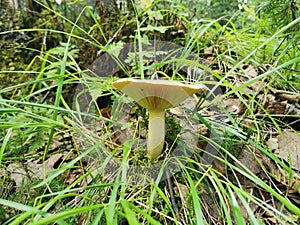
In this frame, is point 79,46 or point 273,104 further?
point 79,46

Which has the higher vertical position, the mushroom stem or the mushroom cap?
the mushroom cap

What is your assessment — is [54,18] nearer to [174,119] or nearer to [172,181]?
[174,119]

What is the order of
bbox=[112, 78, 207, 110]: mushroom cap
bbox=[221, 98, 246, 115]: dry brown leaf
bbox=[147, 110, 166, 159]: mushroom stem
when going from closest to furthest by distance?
bbox=[112, 78, 207, 110]: mushroom cap < bbox=[147, 110, 166, 159]: mushroom stem < bbox=[221, 98, 246, 115]: dry brown leaf

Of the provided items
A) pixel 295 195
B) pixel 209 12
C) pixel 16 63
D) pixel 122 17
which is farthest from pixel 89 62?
pixel 209 12

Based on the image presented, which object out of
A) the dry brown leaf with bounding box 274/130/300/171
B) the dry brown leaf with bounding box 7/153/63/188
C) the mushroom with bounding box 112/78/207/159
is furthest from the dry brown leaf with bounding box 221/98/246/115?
the dry brown leaf with bounding box 7/153/63/188

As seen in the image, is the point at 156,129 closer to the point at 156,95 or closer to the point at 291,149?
the point at 156,95

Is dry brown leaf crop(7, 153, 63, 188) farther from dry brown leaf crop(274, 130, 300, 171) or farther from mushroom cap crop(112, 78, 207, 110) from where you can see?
dry brown leaf crop(274, 130, 300, 171)

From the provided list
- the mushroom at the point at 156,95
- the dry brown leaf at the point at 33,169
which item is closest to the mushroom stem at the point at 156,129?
the mushroom at the point at 156,95

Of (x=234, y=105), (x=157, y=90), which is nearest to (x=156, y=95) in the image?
(x=157, y=90)
